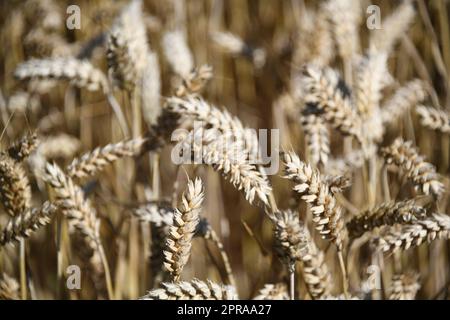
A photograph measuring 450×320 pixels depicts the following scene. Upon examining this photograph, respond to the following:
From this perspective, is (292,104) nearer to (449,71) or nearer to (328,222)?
(449,71)

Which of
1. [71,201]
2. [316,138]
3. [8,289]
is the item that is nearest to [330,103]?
[316,138]

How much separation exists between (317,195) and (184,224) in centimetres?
22

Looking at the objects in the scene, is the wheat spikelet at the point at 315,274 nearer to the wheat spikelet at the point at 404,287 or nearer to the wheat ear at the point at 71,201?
the wheat spikelet at the point at 404,287

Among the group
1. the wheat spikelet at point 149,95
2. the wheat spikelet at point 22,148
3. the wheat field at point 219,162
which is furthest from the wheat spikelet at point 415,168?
the wheat spikelet at point 22,148

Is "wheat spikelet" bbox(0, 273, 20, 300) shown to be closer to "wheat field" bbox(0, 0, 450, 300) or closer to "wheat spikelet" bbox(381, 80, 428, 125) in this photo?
"wheat field" bbox(0, 0, 450, 300)

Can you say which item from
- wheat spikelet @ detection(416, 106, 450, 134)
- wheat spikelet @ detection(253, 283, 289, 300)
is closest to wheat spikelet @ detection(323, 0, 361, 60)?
wheat spikelet @ detection(416, 106, 450, 134)

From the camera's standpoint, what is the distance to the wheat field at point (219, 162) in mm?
870

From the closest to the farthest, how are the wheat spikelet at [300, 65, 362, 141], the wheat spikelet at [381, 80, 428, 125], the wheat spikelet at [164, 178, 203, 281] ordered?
the wheat spikelet at [164, 178, 203, 281] < the wheat spikelet at [300, 65, 362, 141] < the wheat spikelet at [381, 80, 428, 125]

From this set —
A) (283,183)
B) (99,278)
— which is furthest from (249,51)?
(99,278)

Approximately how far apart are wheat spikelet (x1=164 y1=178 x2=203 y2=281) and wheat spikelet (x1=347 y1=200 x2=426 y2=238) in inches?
12.1

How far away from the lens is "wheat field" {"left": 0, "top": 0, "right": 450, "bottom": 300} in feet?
2.85

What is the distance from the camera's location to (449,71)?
151cm

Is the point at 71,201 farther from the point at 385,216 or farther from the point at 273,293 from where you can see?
the point at 385,216

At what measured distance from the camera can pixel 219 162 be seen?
0.80m
